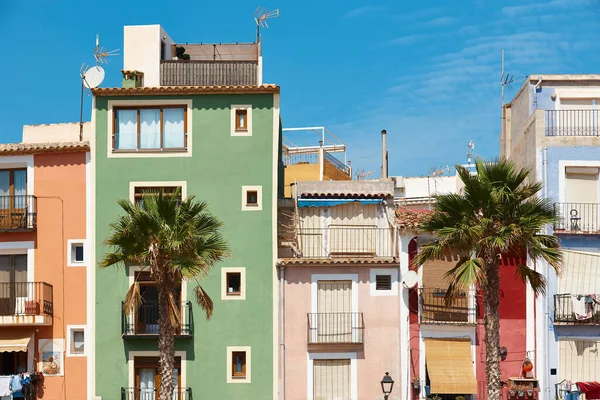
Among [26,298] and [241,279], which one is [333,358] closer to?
[241,279]

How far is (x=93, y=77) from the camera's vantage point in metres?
46.6

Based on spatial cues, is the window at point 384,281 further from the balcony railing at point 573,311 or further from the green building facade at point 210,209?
the balcony railing at point 573,311

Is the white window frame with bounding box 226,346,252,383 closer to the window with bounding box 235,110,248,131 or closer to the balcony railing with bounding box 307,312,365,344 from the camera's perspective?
the balcony railing with bounding box 307,312,365,344

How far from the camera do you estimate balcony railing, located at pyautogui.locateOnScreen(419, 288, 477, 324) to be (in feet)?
143

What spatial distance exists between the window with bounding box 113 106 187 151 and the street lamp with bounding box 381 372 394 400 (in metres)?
10.8

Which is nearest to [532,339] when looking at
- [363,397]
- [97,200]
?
[363,397]

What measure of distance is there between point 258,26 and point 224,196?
28.9 ft

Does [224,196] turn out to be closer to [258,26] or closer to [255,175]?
[255,175]

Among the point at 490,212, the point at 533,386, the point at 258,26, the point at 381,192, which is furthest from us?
the point at 258,26

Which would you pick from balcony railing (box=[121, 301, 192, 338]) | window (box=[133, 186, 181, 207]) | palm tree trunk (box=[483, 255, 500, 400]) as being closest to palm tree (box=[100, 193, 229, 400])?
balcony railing (box=[121, 301, 192, 338])

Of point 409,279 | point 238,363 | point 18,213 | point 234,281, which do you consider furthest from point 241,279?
point 18,213

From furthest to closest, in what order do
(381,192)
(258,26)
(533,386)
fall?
1. (258,26)
2. (381,192)
3. (533,386)

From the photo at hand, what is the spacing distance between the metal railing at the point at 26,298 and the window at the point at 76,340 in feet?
3.13

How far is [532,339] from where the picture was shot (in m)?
43.4
